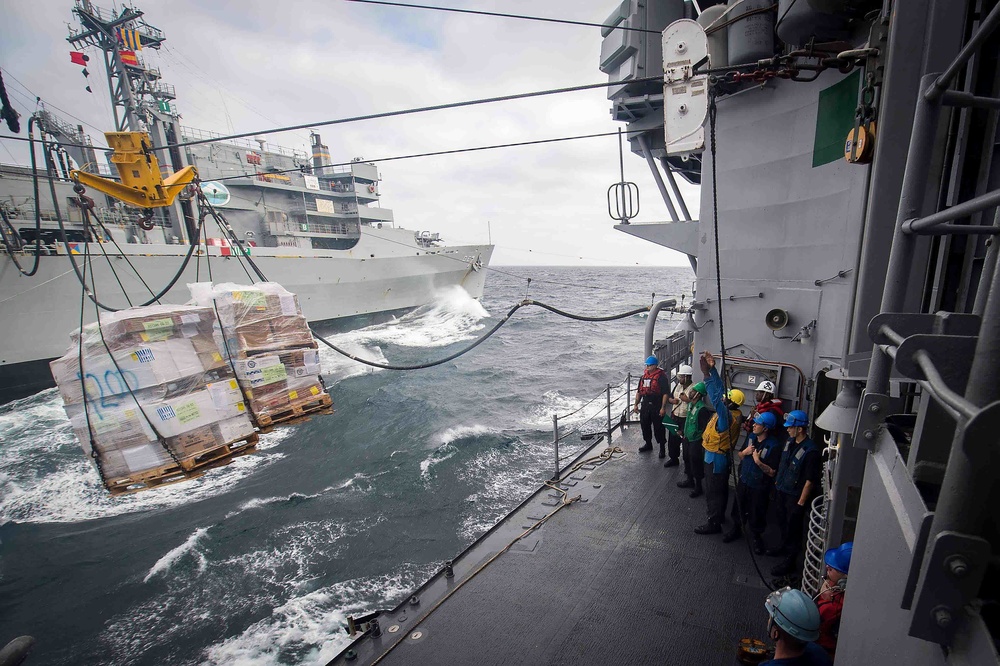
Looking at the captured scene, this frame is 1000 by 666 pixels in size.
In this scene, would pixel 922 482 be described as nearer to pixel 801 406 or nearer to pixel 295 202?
pixel 801 406

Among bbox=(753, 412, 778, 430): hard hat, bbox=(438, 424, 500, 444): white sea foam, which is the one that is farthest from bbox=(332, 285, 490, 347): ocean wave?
bbox=(753, 412, 778, 430): hard hat

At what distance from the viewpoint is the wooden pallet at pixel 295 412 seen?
14.9 feet

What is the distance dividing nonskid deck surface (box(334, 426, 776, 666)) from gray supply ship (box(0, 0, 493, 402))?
906 centimetres

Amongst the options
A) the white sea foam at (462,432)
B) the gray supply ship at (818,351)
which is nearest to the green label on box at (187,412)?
the gray supply ship at (818,351)

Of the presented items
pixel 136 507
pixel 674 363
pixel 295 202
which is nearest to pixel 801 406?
pixel 674 363

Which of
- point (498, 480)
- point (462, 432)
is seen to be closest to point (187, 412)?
point (498, 480)

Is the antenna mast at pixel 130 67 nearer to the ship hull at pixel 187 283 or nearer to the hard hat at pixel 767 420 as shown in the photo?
the ship hull at pixel 187 283

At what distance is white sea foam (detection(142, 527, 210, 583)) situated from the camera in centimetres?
711

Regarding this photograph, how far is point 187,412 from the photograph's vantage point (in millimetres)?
4105

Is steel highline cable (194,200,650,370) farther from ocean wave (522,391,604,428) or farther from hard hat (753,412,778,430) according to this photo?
ocean wave (522,391,604,428)

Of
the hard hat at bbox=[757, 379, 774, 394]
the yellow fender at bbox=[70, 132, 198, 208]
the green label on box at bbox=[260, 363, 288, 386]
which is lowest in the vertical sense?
the hard hat at bbox=[757, 379, 774, 394]

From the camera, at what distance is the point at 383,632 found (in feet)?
12.5

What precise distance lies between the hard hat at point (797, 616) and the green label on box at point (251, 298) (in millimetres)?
4984

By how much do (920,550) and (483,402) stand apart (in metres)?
13.9
